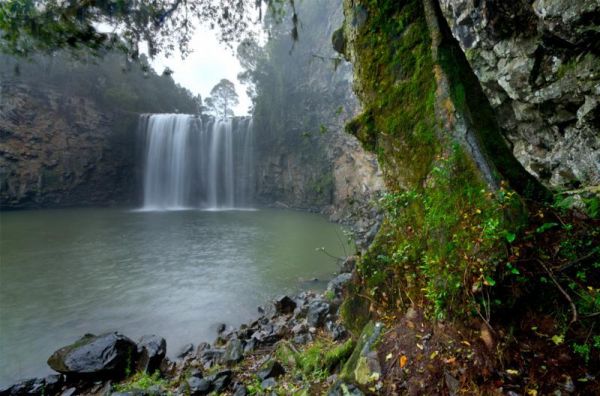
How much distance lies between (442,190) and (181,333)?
522 centimetres

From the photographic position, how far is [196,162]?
95.4 ft

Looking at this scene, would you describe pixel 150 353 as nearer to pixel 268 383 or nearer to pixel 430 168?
pixel 268 383

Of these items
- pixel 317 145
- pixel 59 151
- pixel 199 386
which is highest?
pixel 317 145

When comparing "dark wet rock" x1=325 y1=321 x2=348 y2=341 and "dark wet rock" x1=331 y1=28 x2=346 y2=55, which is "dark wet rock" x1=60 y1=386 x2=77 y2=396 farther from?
"dark wet rock" x1=331 y1=28 x2=346 y2=55

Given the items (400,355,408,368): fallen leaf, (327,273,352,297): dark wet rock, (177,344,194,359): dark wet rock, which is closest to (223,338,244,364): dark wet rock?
(177,344,194,359): dark wet rock

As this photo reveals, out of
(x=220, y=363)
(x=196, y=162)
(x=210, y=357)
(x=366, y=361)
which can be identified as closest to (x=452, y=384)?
(x=366, y=361)

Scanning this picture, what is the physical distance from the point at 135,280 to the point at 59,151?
74.2 feet

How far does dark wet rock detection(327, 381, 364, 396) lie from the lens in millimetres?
1993

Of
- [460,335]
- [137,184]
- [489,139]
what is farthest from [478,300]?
[137,184]

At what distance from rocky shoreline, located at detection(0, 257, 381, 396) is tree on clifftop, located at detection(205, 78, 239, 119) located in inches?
2119

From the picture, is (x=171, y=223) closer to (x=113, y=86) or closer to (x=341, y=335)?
(x=341, y=335)

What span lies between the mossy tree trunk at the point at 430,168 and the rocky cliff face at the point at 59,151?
2723 centimetres

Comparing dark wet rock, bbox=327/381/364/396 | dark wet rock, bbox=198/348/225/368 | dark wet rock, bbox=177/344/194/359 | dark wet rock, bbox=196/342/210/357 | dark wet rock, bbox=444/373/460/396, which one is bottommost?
dark wet rock, bbox=177/344/194/359

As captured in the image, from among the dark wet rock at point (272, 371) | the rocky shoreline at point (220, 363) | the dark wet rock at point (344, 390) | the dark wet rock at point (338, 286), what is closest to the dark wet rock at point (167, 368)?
the rocky shoreline at point (220, 363)
